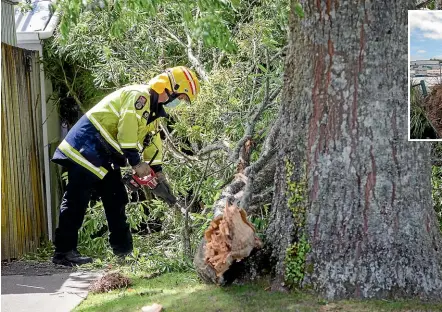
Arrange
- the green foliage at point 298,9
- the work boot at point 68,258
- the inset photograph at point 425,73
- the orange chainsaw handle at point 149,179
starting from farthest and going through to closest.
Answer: the work boot at point 68,258
the orange chainsaw handle at point 149,179
the green foliage at point 298,9
the inset photograph at point 425,73

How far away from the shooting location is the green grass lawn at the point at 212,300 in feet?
16.7

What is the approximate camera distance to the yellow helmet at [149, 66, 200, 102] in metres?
6.55

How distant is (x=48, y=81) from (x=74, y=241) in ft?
12.5

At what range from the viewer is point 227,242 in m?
5.50

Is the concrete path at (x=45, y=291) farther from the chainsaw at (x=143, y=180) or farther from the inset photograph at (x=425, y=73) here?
the inset photograph at (x=425, y=73)

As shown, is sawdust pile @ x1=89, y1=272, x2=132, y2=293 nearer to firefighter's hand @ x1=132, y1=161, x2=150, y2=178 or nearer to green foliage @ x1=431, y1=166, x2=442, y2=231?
firefighter's hand @ x1=132, y1=161, x2=150, y2=178

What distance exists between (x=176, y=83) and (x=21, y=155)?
307cm

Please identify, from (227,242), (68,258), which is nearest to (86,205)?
(68,258)

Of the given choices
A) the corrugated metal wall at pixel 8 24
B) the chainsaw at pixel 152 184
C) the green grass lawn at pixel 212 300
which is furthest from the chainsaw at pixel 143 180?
the corrugated metal wall at pixel 8 24

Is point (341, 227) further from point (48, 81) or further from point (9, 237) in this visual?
point (48, 81)

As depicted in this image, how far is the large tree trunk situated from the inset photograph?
492 millimetres

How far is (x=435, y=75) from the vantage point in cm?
424

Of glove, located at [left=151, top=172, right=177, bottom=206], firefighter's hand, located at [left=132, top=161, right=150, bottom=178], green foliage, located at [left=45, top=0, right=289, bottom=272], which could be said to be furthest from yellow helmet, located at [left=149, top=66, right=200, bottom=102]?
glove, located at [left=151, top=172, right=177, bottom=206]

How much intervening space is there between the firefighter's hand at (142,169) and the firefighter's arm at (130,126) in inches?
2.3
